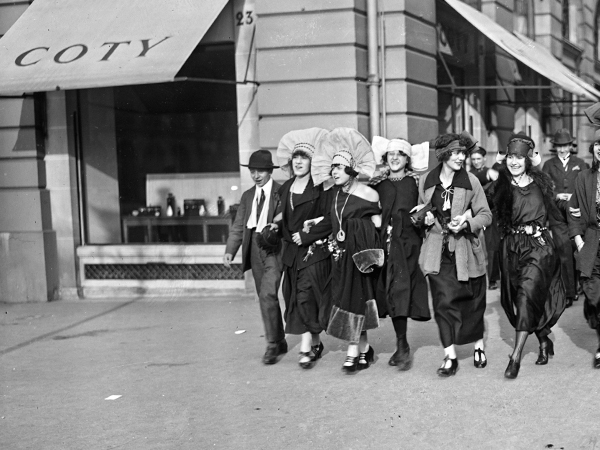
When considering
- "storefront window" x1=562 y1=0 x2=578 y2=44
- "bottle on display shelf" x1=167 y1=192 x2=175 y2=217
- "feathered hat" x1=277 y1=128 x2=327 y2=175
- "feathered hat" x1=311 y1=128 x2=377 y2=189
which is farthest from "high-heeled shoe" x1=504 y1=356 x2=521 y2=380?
"storefront window" x1=562 y1=0 x2=578 y2=44

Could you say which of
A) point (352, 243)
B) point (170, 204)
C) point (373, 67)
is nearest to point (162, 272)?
point (170, 204)

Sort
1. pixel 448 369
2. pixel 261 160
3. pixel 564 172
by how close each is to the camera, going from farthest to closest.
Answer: pixel 564 172
pixel 261 160
pixel 448 369

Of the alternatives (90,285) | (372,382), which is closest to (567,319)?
(372,382)

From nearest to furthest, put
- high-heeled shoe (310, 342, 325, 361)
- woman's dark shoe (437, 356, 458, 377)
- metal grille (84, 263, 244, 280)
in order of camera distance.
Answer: woman's dark shoe (437, 356, 458, 377) → high-heeled shoe (310, 342, 325, 361) → metal grille (84, 263, 244, 280)

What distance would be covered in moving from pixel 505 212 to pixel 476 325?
90 cm

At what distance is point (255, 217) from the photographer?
26.7 feet

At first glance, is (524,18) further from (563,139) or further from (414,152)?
(414,152)

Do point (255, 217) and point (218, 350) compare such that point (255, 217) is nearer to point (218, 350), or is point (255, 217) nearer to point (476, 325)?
point (218, 350)

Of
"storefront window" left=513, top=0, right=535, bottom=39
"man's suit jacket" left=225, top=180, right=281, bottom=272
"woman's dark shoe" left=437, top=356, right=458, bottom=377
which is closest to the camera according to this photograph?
"woman's dark shoe" left=437, top=356, right=458, bottom=377

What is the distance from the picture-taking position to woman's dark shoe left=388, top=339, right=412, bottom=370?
24.2ft

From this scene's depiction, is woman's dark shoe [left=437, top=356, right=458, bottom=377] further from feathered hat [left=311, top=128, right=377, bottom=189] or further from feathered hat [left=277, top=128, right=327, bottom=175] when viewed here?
feathered hat [left=277, top=128, right=327, bottom=175]

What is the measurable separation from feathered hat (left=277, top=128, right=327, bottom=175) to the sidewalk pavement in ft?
5.56

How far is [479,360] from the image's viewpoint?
7258mm

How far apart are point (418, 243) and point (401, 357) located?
0.91 metres
